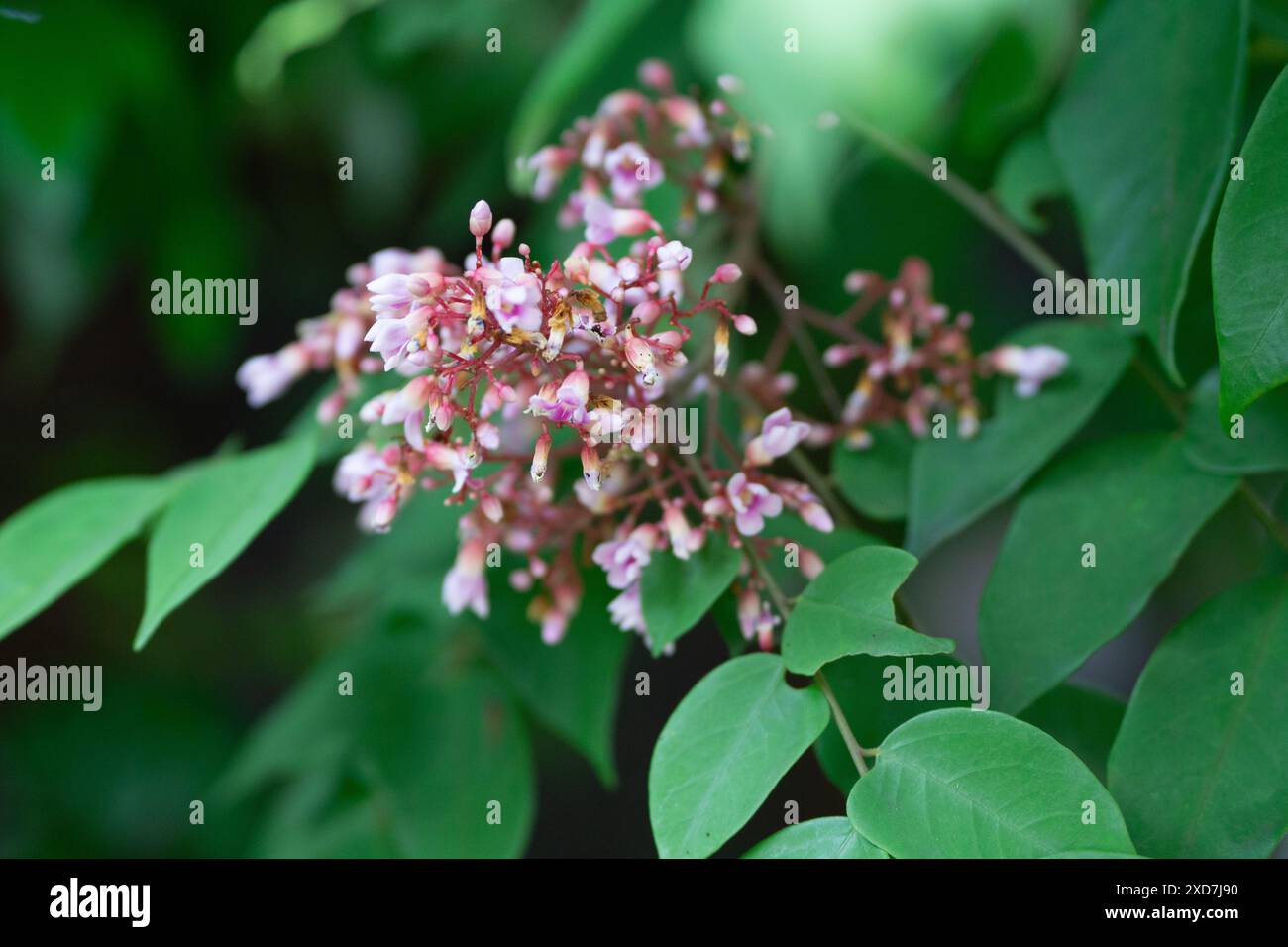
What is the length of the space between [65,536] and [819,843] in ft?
2.01

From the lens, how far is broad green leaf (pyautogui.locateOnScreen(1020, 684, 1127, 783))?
0.72 m

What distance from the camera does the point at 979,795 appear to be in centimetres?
55

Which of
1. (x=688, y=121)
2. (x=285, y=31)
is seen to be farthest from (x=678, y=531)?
(x=285, y=31)

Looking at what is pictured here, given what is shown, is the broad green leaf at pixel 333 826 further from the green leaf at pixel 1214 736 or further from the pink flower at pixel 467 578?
the green leaf at pixel 1214 736

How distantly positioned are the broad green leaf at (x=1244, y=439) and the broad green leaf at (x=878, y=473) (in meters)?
0.19

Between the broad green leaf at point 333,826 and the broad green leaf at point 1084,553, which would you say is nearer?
the broad green leaf at point 1084,553

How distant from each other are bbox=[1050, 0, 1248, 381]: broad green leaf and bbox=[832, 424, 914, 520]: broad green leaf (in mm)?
173

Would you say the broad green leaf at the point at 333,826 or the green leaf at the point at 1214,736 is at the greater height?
the green leaf at the point at 1214,736

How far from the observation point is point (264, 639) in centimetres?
205

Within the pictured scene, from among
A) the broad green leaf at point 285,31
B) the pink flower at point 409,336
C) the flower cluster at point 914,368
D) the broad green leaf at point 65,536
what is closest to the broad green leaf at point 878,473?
the flower cluster at point 914,368

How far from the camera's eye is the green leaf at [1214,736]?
1.90 ft

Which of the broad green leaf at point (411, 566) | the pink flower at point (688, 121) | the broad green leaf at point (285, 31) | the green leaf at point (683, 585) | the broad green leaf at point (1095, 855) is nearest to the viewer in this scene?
the broad green leaf at point (1095, 855)

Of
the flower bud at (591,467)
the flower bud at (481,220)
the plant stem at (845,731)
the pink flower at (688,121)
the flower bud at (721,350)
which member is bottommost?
the plant stem at (845,731)
